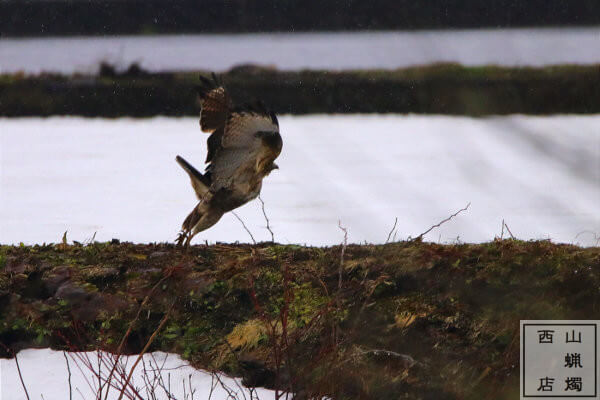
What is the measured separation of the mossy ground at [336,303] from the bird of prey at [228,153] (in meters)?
0.22

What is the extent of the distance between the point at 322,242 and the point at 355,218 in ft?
9.15

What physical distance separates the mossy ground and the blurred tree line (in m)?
0.86

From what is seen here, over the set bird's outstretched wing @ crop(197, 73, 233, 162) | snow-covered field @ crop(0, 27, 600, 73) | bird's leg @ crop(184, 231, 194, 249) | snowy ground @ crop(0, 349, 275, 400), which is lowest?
snowy ground @ crop(0, 349, 275, 400)

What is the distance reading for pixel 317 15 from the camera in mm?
2070

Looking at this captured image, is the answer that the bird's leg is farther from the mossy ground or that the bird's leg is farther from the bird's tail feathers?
the bird's tail feathers

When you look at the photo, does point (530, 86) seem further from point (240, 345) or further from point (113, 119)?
point (113, 119)

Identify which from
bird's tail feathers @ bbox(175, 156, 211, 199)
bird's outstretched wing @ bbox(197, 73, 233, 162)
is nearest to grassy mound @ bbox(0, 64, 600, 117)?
bird's outstretched wing @ bbox(197, 73, 233, 162)

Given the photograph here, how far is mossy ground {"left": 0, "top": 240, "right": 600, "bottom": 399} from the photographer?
230 cm

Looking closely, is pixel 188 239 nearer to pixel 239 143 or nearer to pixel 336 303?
pixel 239 143

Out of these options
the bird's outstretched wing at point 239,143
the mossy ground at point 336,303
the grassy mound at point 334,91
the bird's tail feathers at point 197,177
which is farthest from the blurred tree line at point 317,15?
the mossy ground at point 336,303

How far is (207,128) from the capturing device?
2832mm

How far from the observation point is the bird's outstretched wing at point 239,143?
2.51 m

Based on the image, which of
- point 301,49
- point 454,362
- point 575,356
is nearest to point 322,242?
point 454,362

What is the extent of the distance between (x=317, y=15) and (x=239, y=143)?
2.29 feet
